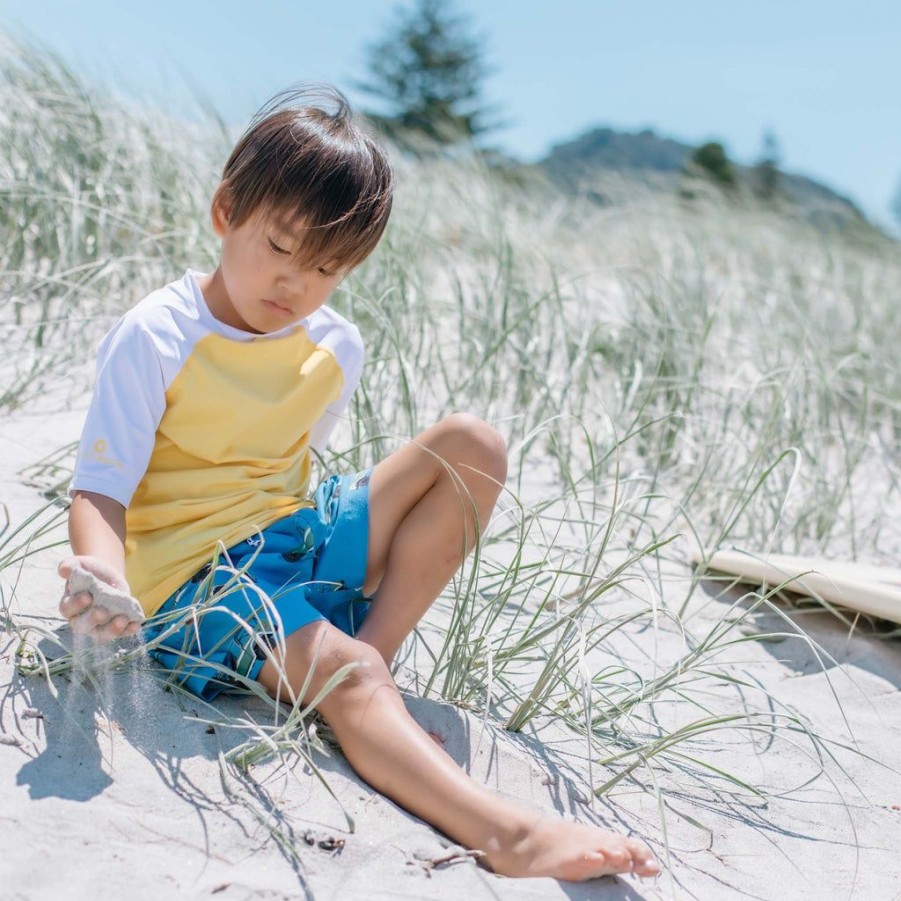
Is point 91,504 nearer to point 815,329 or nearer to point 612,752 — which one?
point 612,752

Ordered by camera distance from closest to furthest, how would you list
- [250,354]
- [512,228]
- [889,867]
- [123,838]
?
[123,838] → [889,867] → [250,354] → [512,228]

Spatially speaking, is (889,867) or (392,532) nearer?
(889,867)

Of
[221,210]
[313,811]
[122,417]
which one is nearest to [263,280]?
[221,210]

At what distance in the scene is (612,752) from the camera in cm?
148

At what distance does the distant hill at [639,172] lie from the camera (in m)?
6.31

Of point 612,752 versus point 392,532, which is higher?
point 392,532

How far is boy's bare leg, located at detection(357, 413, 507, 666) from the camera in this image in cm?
147

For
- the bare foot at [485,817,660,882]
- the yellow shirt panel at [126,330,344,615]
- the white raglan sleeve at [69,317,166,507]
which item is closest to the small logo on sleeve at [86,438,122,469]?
the white raglan sleeve at [69,317,166,507]

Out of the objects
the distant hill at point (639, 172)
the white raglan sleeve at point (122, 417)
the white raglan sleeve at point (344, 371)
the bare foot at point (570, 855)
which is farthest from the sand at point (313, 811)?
the distant hill at point (639, 172)

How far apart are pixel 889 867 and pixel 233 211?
1.20 meters

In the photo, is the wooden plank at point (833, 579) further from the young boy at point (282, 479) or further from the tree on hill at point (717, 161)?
the tree on hill at point (717, 161)

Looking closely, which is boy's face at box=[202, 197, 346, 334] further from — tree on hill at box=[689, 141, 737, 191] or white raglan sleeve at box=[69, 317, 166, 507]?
tree on hill at box=[689, 141, 737, 191]

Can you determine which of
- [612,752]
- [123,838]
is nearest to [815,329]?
[612,752]

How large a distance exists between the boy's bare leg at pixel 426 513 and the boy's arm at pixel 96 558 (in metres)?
0.36
